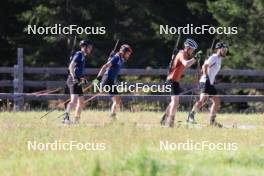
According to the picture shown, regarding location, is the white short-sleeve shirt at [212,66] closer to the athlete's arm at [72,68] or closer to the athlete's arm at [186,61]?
the athlete's arm at [186,61]

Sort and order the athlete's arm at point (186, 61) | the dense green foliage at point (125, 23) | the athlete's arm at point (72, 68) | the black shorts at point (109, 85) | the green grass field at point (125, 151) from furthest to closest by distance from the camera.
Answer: the dense green foliage at point (125, 23) < the black shorts at point (109, 85) < the athlete's arm at point (72, 68) < the athlete's arm at point (186, 61) < the green grass field at point (125, 151)

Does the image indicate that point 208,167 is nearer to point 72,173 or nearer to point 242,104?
point 72,173

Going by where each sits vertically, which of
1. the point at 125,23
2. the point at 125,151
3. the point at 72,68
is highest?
the point at 125,23

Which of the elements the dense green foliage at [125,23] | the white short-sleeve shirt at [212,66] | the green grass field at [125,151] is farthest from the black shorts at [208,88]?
the dense green foliage at [125,23]

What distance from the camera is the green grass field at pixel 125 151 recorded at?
944 centimetres

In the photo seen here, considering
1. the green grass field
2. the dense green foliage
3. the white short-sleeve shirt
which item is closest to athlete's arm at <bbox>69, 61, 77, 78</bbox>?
the green grass field

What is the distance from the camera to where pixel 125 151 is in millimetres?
11492

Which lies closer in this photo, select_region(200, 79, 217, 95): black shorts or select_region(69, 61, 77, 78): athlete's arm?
select_region(69, 61, 77, 78): athlete's arm

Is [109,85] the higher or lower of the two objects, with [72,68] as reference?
lower

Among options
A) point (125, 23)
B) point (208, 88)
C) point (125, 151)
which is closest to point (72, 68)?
point (208, 88)

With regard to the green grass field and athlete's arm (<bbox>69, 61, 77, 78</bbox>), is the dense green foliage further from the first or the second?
athlete's arm (<bbox>69, 61, 77, 78</bbox>)

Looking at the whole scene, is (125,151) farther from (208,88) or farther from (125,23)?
(125,23)

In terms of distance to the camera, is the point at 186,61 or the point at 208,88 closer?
the point at 186,61

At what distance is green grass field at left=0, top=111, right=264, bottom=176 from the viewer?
9.44m
